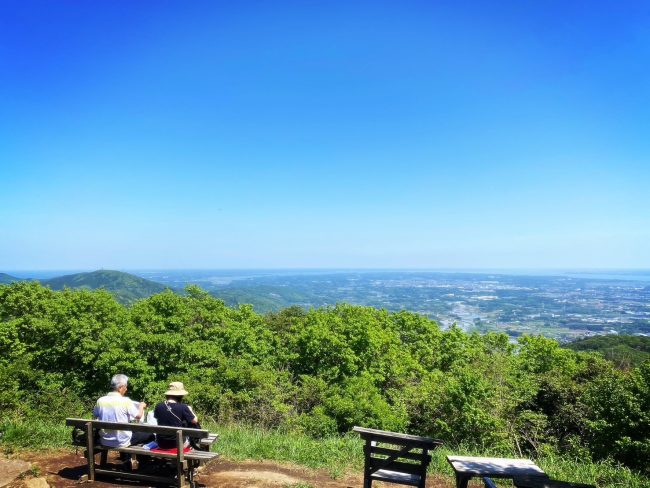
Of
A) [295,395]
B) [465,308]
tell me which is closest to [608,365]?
[295,395]

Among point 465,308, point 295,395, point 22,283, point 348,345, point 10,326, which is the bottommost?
point 465,308

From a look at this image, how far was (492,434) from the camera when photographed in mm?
15336

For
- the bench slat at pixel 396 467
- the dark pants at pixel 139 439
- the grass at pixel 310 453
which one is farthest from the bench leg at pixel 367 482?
the dark pants at pixel 139 439

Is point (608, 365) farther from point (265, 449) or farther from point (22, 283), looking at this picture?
point (22, 283)

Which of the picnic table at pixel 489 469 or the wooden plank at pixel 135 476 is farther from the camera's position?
the wooden plank at pixel 135 476

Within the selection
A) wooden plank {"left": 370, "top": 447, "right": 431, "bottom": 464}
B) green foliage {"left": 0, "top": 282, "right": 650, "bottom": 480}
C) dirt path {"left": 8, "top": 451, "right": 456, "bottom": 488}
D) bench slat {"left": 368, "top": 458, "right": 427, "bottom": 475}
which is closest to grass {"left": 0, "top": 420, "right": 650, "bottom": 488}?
dirt path {"left": 8, "top": 451, "right": 456, "bottom": 488}

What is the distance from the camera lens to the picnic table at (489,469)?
17.3 ft

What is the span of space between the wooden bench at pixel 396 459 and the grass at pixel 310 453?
1031mm

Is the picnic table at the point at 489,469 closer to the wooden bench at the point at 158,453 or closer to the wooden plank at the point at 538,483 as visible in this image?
the wooden plank at the point at 538,483

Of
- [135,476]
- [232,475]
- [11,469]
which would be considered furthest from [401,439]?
[11,469]

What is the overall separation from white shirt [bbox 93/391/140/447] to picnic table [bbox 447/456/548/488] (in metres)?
4.73

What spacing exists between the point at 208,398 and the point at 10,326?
11.6 meters

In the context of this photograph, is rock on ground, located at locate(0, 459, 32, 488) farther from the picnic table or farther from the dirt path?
the picnic table

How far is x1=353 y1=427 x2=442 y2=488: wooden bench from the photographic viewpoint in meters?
5.61
